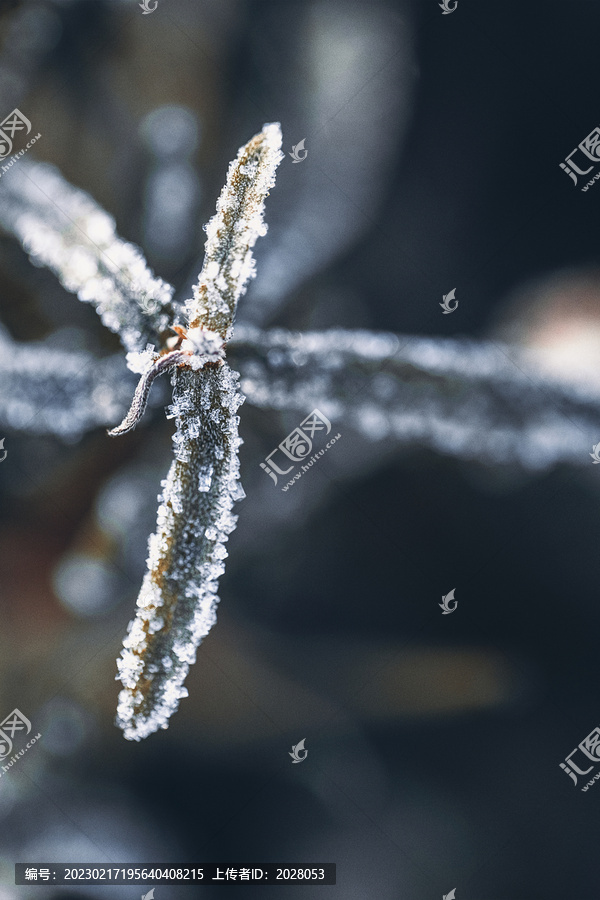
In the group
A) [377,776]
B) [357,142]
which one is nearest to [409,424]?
[357,142]

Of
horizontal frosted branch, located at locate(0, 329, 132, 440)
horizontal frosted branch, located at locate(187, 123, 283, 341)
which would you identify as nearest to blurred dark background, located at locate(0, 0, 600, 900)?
horizontal frosted branch, located at locate(0, 329, 132, 440)

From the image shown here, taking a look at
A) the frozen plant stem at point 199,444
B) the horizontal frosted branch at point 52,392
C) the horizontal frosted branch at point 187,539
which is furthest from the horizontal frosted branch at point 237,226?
the horizontal frosted branch at point 52,392

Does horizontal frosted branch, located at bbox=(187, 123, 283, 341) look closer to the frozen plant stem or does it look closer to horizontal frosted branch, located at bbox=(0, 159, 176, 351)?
the frozen plant stem

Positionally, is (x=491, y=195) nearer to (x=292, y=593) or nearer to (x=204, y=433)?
(x=204, y=433)

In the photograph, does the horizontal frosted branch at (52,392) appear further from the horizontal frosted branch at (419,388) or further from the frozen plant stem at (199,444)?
the horizontal frosted branch at (419,388)

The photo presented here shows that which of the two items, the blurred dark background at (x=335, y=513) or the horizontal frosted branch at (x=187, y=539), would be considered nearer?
the horizontal frosted branch at (x=187, y=539)
